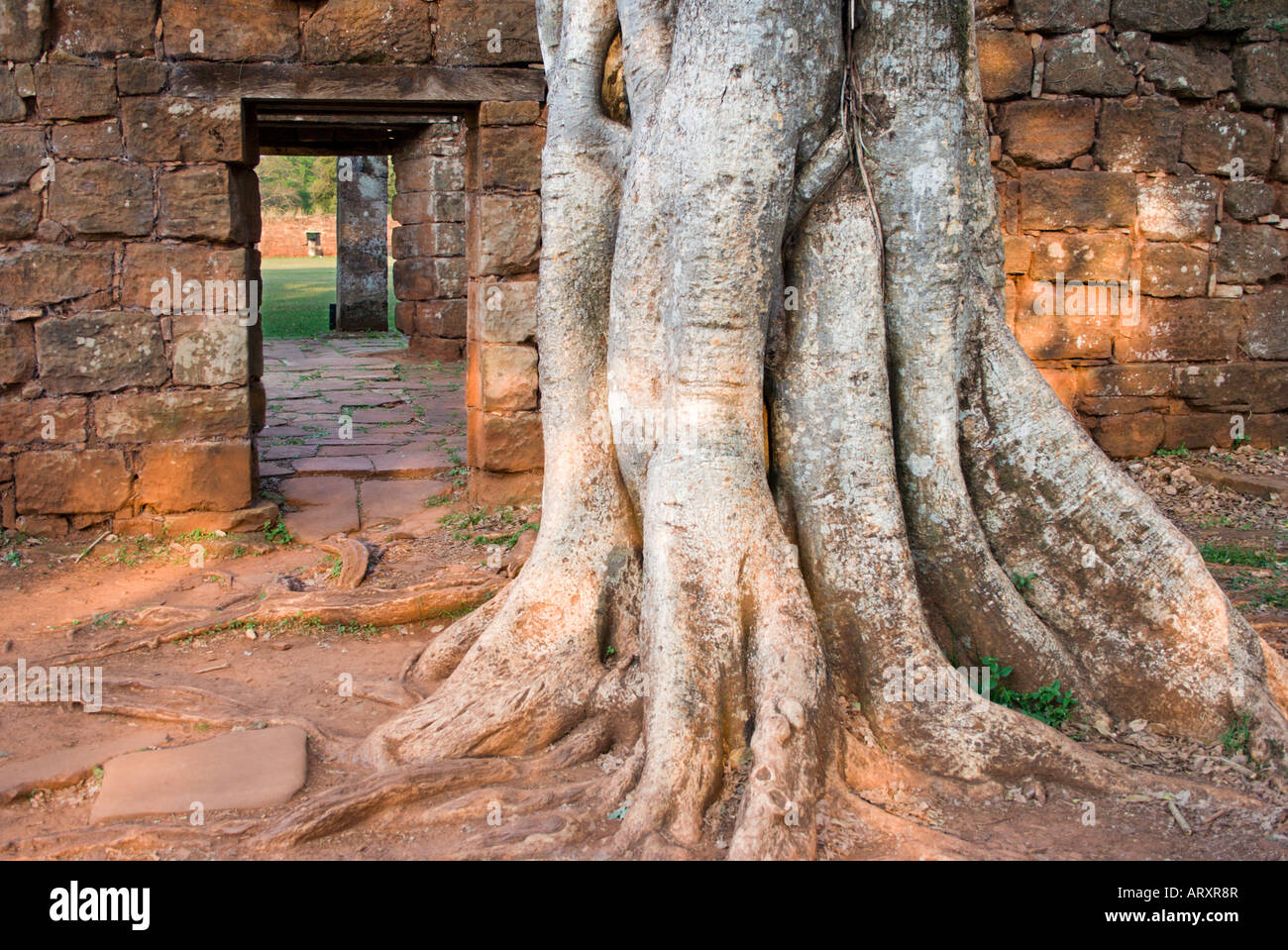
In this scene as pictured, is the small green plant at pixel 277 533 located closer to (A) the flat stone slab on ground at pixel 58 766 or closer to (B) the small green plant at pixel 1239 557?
(A) the flat stone slab on ground at pixel 58 766

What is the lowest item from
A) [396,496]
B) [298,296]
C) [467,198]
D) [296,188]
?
[396,496]

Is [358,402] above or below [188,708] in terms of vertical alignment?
above

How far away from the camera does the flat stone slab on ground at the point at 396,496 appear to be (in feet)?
19.9

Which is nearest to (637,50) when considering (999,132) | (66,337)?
(66,337)

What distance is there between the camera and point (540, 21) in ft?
12.7

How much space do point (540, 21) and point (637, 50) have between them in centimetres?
72

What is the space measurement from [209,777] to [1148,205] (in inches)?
260

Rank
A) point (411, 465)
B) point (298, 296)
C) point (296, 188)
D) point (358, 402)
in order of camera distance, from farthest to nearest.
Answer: point (296, 188), point (298, 296), point (358, 402), point (411, 465)

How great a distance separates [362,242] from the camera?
15312 millimetres

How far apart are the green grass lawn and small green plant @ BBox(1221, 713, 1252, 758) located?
1399 centimetres

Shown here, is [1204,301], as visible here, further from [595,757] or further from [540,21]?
[595,757]

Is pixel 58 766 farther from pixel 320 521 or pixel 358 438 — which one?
pixel 358 438

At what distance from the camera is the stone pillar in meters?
15.3

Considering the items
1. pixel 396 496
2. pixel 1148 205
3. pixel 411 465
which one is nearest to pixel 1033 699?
pixel 396 496
